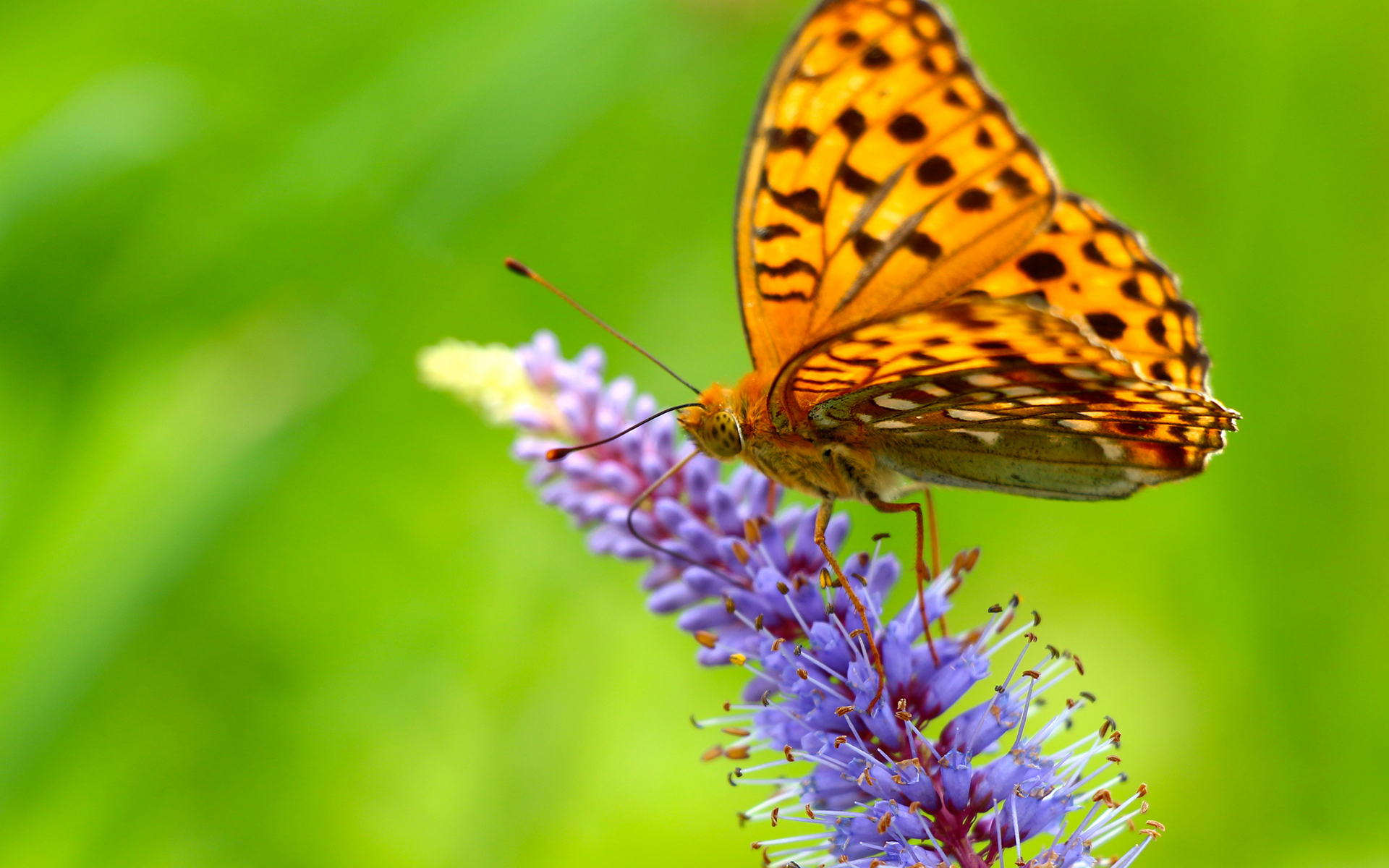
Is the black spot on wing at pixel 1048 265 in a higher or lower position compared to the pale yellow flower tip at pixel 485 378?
higher

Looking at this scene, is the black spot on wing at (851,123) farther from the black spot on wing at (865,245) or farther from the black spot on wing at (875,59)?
the black spot on wing at (865,245)

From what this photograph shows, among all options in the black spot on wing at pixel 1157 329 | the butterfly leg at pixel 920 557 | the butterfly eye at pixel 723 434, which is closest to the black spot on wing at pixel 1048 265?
the black spot on wing at pixel 1157 329

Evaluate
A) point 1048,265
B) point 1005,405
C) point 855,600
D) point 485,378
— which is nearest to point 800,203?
point 1048,265

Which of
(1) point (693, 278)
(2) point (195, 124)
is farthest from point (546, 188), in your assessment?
(2) point (195, 124)

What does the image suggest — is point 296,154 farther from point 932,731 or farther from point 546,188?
point 932,731

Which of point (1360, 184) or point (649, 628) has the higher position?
point (1360, 184)

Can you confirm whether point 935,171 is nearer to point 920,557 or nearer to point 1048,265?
point 1048,265

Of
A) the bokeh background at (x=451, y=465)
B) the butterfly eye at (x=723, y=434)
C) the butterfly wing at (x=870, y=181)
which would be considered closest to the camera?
the butterfly eye at (x=723, y=434)
